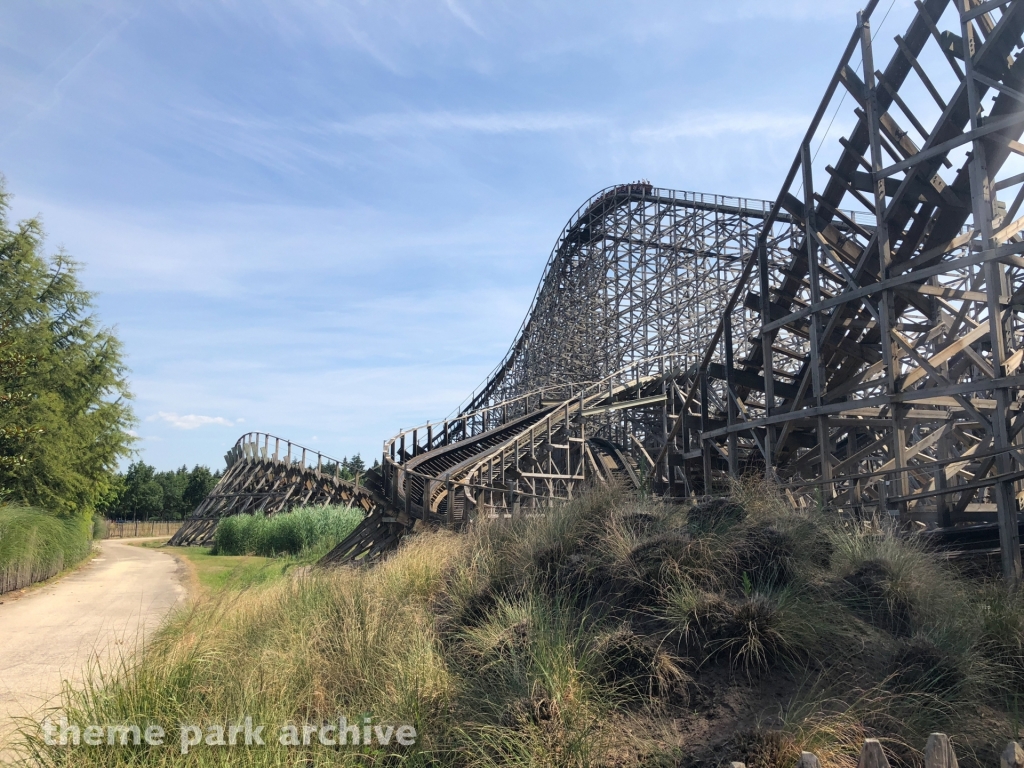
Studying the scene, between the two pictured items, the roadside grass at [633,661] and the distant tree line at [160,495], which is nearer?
the roadside grass at [633,661]

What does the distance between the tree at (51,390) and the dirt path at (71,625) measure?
2.62 meters

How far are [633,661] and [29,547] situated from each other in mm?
13364

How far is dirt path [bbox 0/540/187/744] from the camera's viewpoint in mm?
6055

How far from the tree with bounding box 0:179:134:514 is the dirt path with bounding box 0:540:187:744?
2.62m

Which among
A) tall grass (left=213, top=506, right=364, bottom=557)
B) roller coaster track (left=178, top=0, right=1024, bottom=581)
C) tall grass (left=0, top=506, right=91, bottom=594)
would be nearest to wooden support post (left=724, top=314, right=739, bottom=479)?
roller coaster track (left=178, top=0, right=1024, bottom=581)

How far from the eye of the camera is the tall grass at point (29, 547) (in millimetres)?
13219

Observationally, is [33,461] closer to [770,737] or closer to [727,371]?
[727,371]

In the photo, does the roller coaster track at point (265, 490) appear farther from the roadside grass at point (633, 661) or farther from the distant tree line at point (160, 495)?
the distant tree line at point (160, 495)

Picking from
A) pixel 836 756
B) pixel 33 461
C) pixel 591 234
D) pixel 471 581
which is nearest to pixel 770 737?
pixel 836 756

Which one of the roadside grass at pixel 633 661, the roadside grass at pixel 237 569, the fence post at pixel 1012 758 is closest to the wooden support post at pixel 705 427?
the roadside grass at pixel 633 661

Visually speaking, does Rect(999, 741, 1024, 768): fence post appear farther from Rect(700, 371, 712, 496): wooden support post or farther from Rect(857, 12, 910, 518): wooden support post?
Rect(700, 371, 712, 496): wooden support post

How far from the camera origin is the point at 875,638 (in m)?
4.79

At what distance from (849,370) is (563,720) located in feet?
33.3

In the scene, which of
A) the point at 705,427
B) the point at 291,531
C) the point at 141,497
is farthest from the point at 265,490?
the point at 141,497
